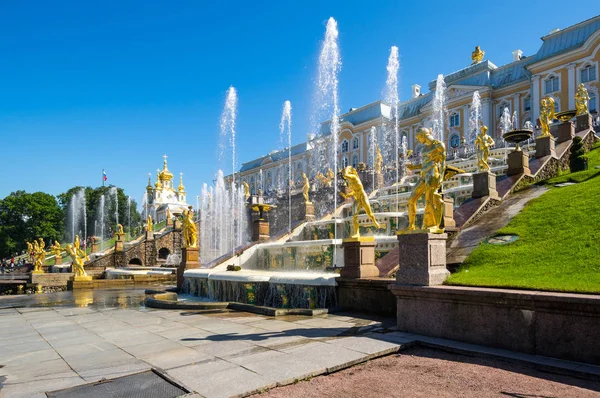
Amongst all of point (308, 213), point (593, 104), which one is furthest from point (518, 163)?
point (593, 104)

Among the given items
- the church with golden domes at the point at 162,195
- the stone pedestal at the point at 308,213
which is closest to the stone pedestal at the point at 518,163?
the stone pedestal at the point at 308,213

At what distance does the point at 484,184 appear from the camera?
12852mm

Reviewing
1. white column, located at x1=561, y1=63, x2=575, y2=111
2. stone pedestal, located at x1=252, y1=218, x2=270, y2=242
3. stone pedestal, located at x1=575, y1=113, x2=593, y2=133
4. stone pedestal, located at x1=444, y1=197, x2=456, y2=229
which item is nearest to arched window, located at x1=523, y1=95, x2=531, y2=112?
white column, located at x1=561, y1=63, x2=575, y2=111

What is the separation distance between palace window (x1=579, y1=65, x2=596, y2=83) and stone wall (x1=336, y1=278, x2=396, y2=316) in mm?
44415

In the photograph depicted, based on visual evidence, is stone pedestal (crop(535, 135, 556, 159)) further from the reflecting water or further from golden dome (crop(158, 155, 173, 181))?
golden dome (crop(158, 155, 173, 181))

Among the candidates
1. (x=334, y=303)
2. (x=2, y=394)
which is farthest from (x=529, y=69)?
(x=2, y=394)

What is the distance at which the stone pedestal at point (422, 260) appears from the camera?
23.3 ft

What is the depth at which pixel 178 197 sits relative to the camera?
8838cm

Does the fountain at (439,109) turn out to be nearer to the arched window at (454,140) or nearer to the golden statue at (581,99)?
the arched window at (454,140)

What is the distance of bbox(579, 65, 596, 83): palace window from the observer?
136ft

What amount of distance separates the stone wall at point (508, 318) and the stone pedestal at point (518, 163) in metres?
9.92

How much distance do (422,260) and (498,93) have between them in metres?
50.0

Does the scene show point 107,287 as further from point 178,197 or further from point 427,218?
point 178,197

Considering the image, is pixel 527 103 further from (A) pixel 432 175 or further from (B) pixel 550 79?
(A) pixel 432 175
